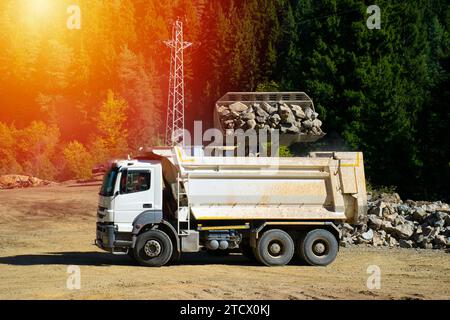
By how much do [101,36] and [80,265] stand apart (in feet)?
255

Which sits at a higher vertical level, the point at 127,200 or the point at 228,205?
the point at 127,200

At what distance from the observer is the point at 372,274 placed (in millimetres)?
17625

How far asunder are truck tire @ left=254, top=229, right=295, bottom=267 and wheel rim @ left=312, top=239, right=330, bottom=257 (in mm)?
634

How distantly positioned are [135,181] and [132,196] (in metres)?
0.42

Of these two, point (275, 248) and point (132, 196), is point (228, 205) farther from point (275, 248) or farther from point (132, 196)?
point (132, 196)

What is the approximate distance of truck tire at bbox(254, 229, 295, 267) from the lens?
62.3 ft

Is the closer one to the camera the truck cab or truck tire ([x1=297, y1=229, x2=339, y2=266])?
the truck cab

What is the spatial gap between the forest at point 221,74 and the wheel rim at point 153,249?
27865 millimetres

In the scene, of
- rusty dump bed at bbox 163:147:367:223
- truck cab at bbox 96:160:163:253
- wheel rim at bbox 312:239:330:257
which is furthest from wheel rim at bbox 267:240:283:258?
truck cab at bbox 96:160:163:253

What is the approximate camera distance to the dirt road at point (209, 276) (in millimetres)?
14617

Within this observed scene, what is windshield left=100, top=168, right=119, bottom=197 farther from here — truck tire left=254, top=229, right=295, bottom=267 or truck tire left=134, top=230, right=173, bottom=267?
truck tire left=254, top=229, right=295, bottom=267

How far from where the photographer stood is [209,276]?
17.3 metres

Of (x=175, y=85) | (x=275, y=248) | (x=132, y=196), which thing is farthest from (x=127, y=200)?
(x=175, y=85)

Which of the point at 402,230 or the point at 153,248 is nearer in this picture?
the point at 153,248
